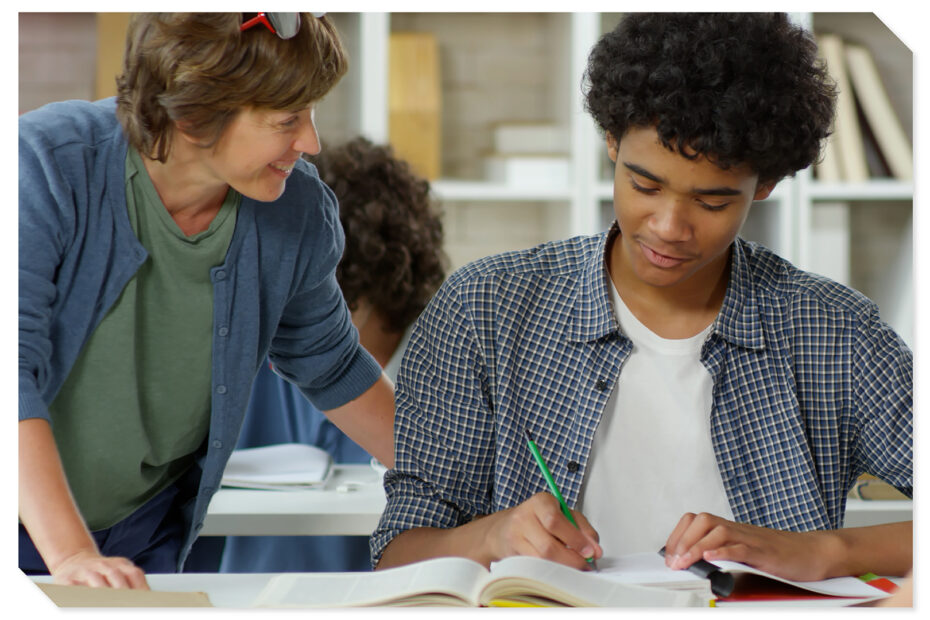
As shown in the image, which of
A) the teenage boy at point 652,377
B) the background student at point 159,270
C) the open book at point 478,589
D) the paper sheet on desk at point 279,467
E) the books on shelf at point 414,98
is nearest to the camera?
the open book at point 478,589

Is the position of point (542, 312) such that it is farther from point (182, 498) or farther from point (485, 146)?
point (485, 146)

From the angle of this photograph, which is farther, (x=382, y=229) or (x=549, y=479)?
(x=382, y=229)

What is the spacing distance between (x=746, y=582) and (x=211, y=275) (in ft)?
2.29

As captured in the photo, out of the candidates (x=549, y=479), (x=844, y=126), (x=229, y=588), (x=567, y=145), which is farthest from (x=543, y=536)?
(x=844, y=126)

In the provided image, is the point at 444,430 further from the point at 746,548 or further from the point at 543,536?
the point at 746,548

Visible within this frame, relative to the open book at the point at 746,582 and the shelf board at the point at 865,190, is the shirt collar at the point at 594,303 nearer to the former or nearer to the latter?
the open book at the point at 746,582

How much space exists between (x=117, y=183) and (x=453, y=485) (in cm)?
54

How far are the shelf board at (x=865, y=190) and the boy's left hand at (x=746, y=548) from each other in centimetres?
152

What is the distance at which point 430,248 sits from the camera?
192cm

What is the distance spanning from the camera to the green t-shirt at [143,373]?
3.66 feet

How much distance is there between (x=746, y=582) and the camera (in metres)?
1.02

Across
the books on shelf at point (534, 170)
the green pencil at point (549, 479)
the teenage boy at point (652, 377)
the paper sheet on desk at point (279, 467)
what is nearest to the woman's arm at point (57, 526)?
the teenage boy at point (652, 377)
